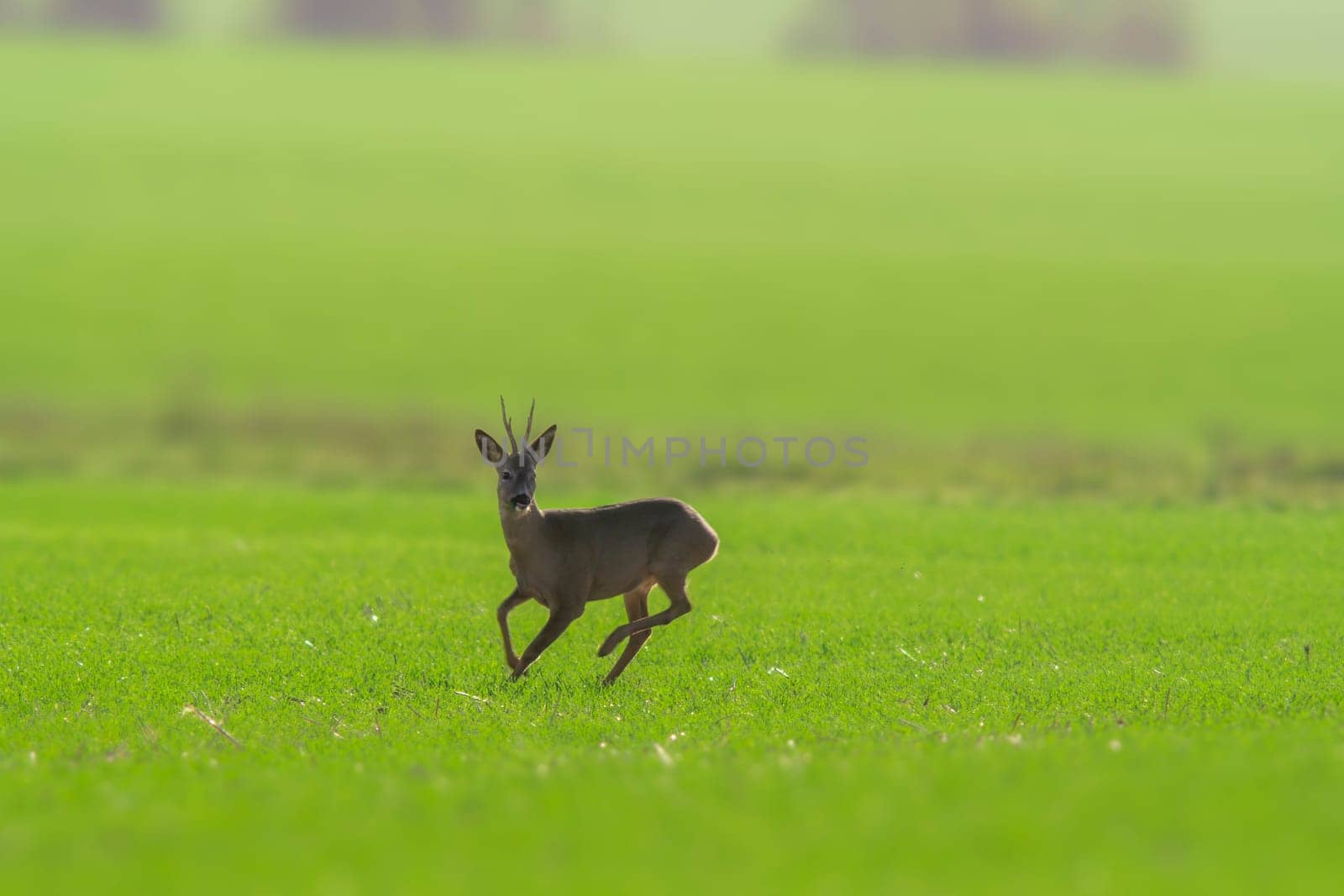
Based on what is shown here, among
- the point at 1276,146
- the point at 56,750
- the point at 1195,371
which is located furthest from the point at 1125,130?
the point at 56,750

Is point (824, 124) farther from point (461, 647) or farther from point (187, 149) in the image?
point (461, 647)

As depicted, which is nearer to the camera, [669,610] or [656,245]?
[669,610]

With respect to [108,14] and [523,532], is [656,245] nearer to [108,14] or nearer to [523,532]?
[523,532]

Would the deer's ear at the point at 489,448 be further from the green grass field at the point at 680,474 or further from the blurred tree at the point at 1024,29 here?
the blurred tree at the point at 1024,29

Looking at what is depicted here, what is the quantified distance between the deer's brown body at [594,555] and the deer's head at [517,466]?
2 centimetres

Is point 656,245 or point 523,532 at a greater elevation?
point 523,532

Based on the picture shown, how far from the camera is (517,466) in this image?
12.0 metres

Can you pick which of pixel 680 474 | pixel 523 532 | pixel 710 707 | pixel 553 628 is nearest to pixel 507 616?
pixel 553 628

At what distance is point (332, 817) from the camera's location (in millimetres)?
7559

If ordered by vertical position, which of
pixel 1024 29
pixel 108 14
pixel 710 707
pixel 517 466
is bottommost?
pixel 710 707

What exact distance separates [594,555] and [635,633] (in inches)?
35.5

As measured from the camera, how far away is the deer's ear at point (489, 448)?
40.2 feet

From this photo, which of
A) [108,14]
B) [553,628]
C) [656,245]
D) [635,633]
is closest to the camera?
[553,628]

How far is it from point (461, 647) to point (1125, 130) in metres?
66.5
